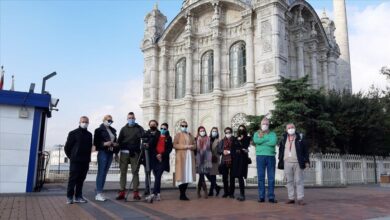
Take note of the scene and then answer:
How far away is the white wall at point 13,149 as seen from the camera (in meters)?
9.02

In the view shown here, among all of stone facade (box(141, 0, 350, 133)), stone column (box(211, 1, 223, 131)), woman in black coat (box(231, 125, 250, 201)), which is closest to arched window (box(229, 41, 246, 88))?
stone facade (box(141, 0, 350, 133))

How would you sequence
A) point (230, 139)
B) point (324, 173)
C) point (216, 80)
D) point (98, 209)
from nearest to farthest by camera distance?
1. point (98, 209)
2. point (230, 139)
3. point (324, 173)
4. point (216, 80)

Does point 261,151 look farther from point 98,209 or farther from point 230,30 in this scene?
point 230,30

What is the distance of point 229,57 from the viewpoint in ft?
91.6

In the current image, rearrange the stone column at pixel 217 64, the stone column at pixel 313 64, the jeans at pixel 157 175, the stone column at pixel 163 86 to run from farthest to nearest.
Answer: the stone column at pixel 163 86 → the stone column at pixel 313 64 → the stone column at pixel 217 64 → the jeans at pixel 157 175

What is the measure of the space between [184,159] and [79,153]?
2.48 m

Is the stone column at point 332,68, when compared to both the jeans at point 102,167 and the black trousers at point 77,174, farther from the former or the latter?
the black trousers at point 77,174

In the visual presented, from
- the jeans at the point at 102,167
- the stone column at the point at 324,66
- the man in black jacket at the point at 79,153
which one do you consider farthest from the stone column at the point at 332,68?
the man in black jacket at the point at 79,153

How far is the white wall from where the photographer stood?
9016 millimetres

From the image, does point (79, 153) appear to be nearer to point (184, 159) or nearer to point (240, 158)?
point (184, 159)

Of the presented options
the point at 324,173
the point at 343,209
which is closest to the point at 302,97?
the point at 324,173

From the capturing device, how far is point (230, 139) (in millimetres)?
8797

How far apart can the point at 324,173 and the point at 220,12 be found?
16.7 m

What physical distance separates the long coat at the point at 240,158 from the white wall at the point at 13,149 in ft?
18.2
